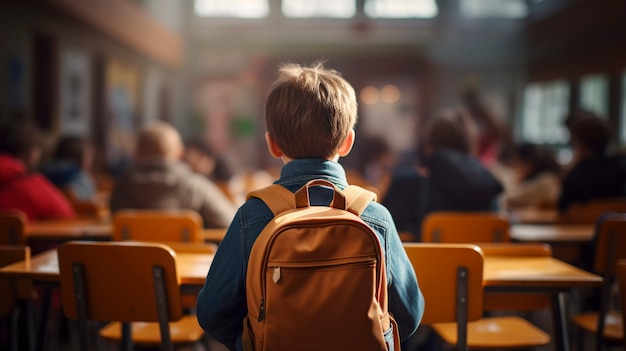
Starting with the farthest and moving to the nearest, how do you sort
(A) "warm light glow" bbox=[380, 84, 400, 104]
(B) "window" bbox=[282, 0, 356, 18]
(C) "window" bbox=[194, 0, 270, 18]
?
(A) "warm light glow" bbox=[380, 84, 400, 104] < (B) "window" bbox=[282, 0, 356, 18] < (C) "window" bbox=[194, 0, 270, 18]

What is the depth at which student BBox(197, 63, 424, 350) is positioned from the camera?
1607mm

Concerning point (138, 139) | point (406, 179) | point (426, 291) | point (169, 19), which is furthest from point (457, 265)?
point (169, 19)

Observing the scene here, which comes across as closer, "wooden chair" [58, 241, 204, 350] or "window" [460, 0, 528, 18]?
"wooden chair" [58, 241, 204, 350]

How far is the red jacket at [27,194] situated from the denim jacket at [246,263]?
2.39 metres

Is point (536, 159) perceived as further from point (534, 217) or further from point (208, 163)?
point (208, 163)

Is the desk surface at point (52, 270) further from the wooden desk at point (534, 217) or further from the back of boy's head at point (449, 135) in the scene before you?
the wooden desk at point (534, 217)

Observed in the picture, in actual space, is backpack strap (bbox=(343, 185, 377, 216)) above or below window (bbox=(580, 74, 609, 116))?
below

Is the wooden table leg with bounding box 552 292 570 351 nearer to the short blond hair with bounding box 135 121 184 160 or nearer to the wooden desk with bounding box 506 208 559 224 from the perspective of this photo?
the wooden desk with bounding box 506 208 559 224

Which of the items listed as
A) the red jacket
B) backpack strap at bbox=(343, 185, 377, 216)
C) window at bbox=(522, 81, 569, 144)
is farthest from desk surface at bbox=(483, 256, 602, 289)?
window at bbox=(522, 81, 569, 144)

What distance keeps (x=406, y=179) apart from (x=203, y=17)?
10.8 metres

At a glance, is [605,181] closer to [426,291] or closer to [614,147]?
[426,291]

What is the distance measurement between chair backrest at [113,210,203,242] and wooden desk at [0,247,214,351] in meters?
0.49

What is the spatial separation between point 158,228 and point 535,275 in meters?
1.57

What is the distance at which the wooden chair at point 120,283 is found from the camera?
199 centimetres
